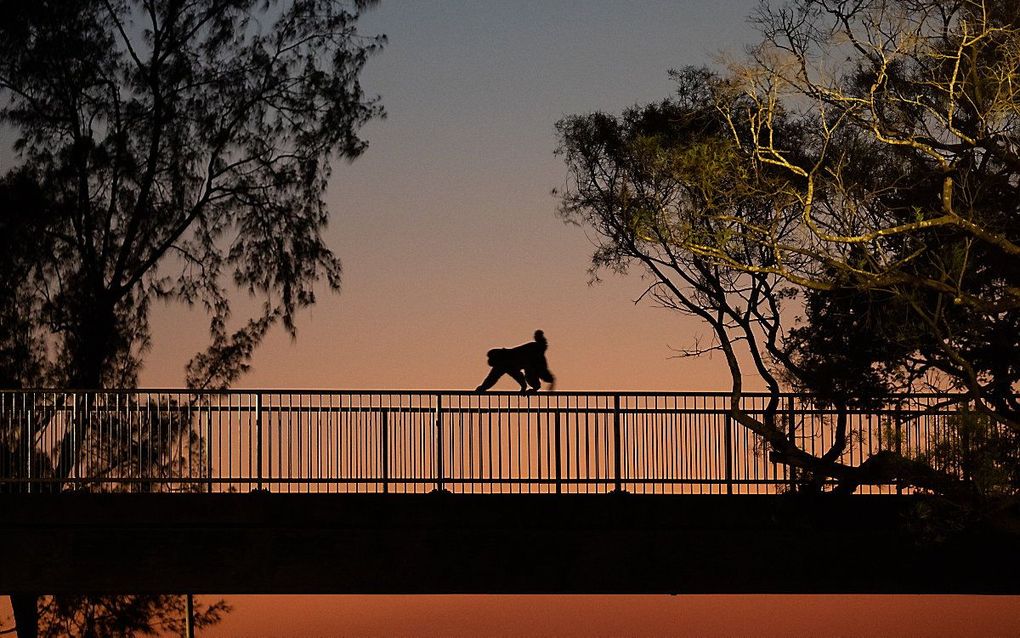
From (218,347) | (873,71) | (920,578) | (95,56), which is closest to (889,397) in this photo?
(920,578)

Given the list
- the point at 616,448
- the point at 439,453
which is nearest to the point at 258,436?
the point at 439,453

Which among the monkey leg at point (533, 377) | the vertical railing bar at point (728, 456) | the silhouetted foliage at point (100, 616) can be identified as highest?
the monkey leg at point (533, 377)

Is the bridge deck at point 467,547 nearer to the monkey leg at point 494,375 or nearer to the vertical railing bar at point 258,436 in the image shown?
the vertical railing bar at point 258,436

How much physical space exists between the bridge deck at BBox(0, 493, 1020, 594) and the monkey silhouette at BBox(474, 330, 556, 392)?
485cm

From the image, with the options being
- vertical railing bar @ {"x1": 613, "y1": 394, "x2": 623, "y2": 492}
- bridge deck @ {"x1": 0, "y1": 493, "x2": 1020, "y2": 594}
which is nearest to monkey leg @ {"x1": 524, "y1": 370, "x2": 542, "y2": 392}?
vertical railing bar @ {"x1": 613, "y1": 394, "x2": 623, "y2": 492}

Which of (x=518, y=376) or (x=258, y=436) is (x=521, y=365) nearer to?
(x=518, y=376)

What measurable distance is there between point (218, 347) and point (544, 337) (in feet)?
25.1

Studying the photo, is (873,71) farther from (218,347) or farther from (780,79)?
(218,347)

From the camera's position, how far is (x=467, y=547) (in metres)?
19.9

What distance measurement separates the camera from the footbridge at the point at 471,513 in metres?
19.8

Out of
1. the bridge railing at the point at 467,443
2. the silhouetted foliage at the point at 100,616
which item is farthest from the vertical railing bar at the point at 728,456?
the silhouetted foliage at the point at 100,616

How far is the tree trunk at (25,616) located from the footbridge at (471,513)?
7753 millimetres

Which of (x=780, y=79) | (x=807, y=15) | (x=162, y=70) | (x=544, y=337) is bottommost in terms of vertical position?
(x=544, y=337)

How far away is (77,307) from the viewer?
95.3 ft
